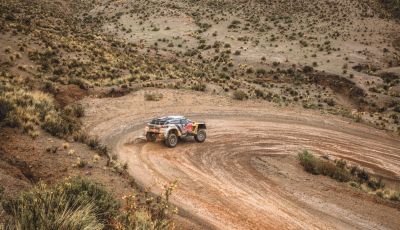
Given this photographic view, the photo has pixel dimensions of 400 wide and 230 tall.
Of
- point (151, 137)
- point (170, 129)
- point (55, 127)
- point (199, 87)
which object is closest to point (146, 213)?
point (55, 127)

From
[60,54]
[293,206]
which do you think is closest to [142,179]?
[293,206]

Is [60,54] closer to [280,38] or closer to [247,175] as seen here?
[247,175]

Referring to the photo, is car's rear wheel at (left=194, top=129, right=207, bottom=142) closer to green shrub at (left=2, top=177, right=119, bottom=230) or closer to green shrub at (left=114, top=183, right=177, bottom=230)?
green shrub at (left=114, top=183, right=177, bottom=230)

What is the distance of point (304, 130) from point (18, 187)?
23.2 meters

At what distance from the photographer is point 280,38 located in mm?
65688

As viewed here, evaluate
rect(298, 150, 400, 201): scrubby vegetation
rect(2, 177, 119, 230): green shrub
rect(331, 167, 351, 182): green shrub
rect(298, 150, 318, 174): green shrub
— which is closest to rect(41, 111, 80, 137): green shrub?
rect(2, 177, 119, 230): green shrub

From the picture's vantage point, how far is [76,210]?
7238mm

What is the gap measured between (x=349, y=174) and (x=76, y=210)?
17.2m

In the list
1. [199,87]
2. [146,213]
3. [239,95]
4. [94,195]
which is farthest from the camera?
[199,87]

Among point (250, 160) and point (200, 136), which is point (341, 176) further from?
point (200, 136)

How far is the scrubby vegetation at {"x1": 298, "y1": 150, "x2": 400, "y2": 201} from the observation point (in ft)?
60.5

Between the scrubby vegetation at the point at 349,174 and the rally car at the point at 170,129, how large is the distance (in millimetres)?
6663

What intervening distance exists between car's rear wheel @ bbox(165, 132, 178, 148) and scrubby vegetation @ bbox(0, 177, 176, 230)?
28.3ft

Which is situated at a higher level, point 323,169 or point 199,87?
point 199,87
